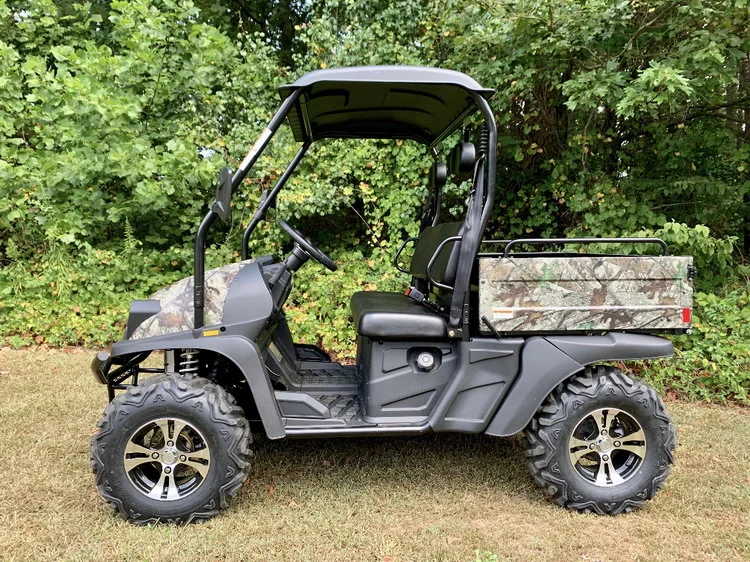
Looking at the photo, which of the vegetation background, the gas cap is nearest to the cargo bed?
the gas cap

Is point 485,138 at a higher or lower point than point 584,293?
higher

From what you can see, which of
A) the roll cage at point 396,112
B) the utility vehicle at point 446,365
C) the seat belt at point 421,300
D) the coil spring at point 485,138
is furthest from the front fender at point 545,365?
the coil spring at point 485,138

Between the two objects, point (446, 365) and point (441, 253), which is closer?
point (446, 365)

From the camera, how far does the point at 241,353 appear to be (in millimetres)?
2605

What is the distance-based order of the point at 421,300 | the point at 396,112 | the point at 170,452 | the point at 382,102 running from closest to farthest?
the point at 170,452, the point at 382,102, the point at 396,112, the point at 421,300

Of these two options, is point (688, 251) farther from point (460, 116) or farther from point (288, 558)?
point (288, 558)

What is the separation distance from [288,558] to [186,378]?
94cm

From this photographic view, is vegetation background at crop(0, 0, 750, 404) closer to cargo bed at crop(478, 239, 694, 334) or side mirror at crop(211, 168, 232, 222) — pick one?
cargo bed at crop(478, 239, 694, 334)

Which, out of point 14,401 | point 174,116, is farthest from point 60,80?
point 14,401

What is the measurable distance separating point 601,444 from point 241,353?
1.83m

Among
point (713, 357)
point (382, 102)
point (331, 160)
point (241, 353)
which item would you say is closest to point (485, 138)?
point (382, 102)

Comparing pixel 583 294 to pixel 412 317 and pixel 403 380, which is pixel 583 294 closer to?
pixel 412 317

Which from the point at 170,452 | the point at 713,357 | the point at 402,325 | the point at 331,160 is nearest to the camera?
the point at 170,452

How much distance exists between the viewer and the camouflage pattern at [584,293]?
2.71 metres
